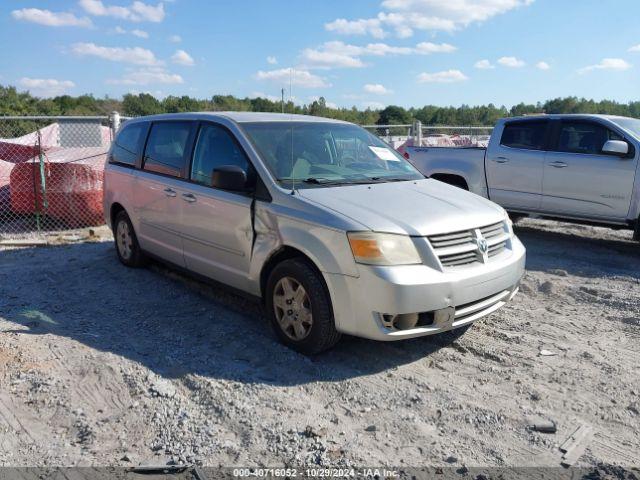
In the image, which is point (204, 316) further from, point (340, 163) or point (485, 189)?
point (485, 189)

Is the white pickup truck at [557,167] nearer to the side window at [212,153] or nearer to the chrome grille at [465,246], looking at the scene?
the chrome grille at [465,246]

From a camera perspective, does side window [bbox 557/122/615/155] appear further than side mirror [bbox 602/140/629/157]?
Yes

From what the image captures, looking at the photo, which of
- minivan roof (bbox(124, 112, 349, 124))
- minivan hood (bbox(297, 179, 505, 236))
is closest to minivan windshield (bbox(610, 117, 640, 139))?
minivan hood (bbox(297, 179, 505, 236))

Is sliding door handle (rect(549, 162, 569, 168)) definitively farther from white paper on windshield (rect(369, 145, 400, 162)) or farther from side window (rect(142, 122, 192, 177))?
side window (rect(142, 122, 192, 177))

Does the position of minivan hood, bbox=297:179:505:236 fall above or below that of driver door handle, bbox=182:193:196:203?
above

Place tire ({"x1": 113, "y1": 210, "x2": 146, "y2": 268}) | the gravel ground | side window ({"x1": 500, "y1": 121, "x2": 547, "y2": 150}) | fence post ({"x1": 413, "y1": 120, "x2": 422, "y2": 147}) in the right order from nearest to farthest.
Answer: the gravel ground → tire ({"x1": 113, "y1": 210, "x2": 146, "y2": 268}) → side window ({"x1": 500, "y1": 121, "x2": 547, "y2": 150}) → fence post ({"x1": 413, "y1": 120, "x2": 422, "y2": 147})

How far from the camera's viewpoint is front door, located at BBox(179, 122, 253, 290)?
4.66 metres

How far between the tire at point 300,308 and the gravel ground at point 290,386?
0.14m

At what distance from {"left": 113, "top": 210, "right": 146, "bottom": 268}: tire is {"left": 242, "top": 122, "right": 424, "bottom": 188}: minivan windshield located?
2.32 meters

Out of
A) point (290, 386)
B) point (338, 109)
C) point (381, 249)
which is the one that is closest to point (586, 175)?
point (381, 249)

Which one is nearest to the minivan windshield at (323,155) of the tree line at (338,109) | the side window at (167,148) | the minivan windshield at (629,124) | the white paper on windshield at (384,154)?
the white paper on windshield at (384,154)

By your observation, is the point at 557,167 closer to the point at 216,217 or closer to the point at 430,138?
the point at 216,217

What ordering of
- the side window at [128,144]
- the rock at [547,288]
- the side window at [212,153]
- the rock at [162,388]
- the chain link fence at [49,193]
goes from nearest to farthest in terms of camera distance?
the rock at [162,388] → the side window at [212,153] → the rock at [547,288] → the side window at [128,144] → the chain link fence at [49,193]

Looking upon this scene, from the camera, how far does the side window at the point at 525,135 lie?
8492mm
